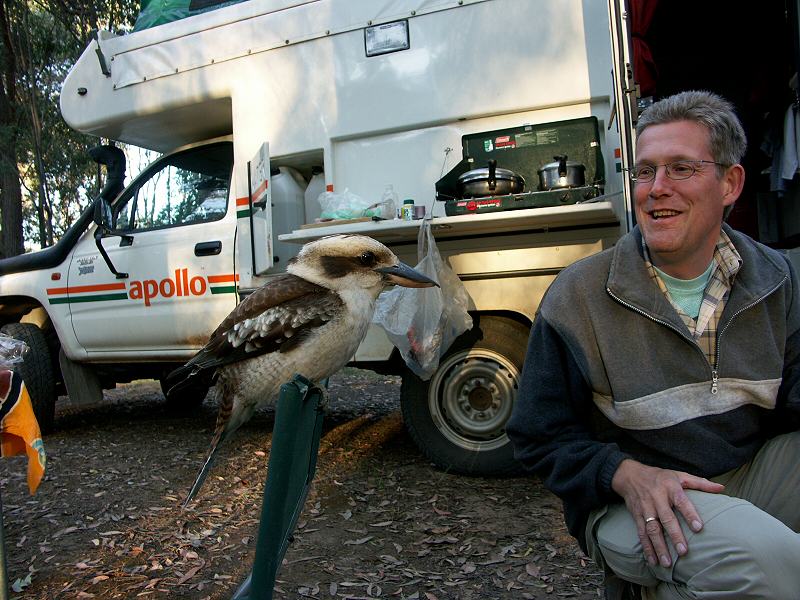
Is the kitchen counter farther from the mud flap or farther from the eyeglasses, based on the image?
the mud flap

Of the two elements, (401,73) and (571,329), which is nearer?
(571,329)

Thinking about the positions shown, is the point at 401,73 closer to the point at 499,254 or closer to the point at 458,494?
the point at 499,254

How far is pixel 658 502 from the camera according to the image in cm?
137

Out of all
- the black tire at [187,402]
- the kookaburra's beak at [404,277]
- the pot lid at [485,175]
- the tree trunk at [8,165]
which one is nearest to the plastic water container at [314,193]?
the pot lid at [485,175]

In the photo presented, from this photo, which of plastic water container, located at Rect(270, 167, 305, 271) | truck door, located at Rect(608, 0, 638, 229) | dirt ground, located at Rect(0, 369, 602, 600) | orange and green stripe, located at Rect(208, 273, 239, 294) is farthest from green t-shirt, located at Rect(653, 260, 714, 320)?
orange and green stripe, located at Rect(208, 273, 239, 294)

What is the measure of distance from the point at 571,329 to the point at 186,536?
2550 millimetres

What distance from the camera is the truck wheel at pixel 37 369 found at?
4.96m

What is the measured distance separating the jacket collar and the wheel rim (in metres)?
2.05

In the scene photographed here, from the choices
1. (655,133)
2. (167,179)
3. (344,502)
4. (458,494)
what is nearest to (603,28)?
(655,133)

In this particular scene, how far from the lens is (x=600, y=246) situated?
11.3 feet

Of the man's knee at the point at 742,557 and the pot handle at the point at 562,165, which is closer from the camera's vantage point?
the man's knee at the point at 742,557

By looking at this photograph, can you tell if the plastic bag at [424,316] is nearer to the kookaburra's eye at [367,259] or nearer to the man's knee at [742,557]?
the kookaburra's eye at [367,259]

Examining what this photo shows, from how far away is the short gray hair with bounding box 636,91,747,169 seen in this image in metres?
1.58

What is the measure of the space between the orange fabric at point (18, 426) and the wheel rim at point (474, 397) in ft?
7.66
